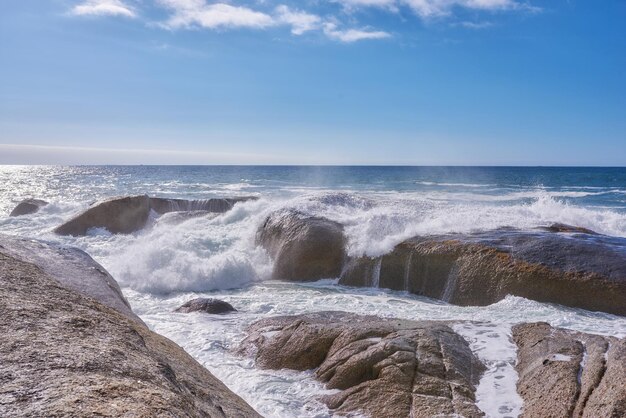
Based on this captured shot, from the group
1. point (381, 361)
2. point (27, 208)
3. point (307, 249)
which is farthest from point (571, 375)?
point (27, 208)

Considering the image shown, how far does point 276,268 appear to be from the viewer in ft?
42.9

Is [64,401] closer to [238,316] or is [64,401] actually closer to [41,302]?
[41,302]

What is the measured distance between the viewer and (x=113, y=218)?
19672 mm

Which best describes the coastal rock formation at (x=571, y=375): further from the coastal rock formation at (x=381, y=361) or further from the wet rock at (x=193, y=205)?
the wet rock at (x=193, y=205)

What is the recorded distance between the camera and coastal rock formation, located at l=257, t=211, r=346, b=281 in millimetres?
12383

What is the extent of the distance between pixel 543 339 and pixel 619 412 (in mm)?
2331

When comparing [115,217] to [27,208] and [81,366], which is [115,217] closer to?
[27,208]

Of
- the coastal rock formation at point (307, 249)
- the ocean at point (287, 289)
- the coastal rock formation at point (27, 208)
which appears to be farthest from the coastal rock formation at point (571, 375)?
the coastal rock formation at point (27, 208)

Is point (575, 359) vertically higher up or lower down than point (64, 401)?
lower down

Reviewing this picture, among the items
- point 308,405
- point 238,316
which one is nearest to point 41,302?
point 308,405

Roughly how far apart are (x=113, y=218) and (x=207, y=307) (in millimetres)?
12344

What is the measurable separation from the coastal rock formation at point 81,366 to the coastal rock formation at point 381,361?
1784mm

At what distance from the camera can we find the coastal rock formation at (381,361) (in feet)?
16.7

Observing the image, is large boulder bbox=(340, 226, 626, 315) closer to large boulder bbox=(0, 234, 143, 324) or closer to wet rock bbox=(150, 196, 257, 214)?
large boulder bbox=(0, 234, 143, 324)
